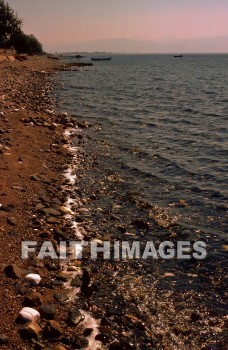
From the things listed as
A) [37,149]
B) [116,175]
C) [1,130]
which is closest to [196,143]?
[116,175]

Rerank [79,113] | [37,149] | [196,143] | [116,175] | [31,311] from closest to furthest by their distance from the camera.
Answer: [31,311] < [116,175] < [37,149] < [196,143] < [79,113]

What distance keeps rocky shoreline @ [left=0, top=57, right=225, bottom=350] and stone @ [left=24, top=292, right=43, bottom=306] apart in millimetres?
15

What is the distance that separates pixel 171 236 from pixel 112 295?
283 centimetres

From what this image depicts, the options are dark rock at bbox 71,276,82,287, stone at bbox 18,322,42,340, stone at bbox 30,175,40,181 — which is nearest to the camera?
stone at bbox 18,322,42,340

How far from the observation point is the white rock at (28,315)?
4973 mm

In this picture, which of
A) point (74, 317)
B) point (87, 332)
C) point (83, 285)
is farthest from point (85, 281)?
point (87, 332)

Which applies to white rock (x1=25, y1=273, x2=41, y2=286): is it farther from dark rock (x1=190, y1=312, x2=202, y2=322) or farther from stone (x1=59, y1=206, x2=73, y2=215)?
stone (x1=59, y1=206, x2=73, y2=215)

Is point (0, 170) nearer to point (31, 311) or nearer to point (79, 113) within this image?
point (31, 311)

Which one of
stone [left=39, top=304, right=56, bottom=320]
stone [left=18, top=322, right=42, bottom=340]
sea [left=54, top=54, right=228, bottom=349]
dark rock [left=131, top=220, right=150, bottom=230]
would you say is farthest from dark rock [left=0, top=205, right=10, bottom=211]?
stone [left=18, top=322, right=42, bottom=340]

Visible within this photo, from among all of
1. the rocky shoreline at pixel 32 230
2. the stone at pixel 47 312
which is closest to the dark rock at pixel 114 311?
the rocky shoreline at pixel 32 230

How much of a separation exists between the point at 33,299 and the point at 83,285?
101 cm

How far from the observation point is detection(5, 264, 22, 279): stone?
235 inches

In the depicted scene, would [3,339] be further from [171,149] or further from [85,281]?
[171,149]

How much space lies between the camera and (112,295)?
20.1ft
